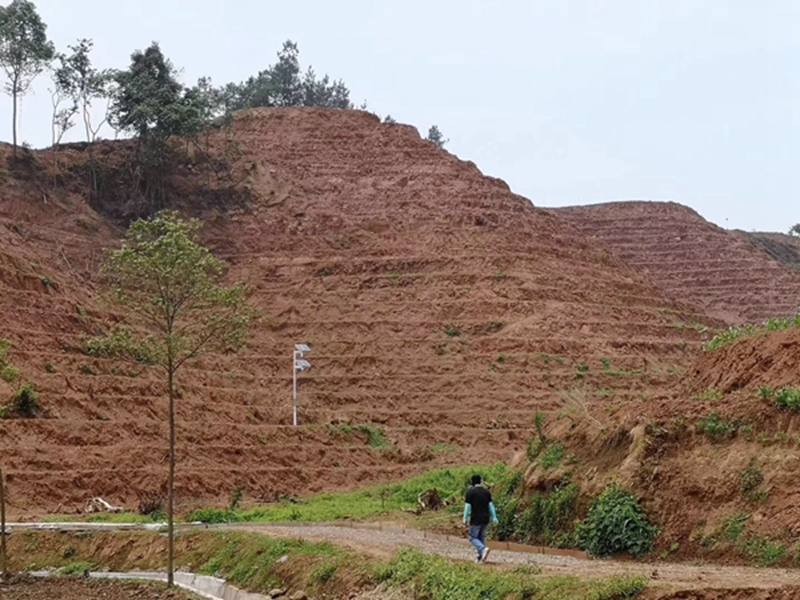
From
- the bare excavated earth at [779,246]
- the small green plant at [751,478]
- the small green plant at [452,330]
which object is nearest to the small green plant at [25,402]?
the small green plant at [452,330]

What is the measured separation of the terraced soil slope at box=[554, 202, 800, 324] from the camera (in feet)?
205

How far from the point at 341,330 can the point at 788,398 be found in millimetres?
31602

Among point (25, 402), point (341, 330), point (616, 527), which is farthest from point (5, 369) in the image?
point (341, 330)

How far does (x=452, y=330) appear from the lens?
46156 millimetres

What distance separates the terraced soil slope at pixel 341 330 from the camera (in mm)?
32812

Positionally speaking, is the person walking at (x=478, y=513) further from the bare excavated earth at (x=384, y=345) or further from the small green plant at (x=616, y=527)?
the bare excavated earth at (x=384, y=345)

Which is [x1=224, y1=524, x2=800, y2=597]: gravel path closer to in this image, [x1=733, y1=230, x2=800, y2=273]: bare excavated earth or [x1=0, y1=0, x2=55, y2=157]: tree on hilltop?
[x1=0, y1=0, x2=55, y2=157]: tree on hilltop

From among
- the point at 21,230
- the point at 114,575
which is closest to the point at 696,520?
the point at 114,575

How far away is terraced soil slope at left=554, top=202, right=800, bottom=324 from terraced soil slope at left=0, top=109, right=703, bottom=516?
33.7 feet

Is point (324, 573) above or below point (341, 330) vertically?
below

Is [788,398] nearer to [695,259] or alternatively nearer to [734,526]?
[734,526]

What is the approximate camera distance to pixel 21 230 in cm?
4525

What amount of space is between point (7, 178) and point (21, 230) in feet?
12.4

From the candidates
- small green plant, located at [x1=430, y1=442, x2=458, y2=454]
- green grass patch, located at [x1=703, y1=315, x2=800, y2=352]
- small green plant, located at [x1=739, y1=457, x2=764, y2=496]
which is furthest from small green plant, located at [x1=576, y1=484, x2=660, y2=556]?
small green plant, located at [x1=430, y1=442, x2=458, y2=454]
